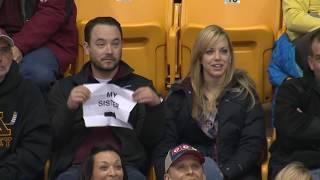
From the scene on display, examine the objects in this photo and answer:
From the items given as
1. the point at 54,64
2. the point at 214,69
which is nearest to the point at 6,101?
the point at 54,64

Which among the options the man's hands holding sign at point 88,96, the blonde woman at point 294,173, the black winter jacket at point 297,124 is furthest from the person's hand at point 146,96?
the blonde woman at point 294,173

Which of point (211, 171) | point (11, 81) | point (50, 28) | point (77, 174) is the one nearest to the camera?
point (211, 171)

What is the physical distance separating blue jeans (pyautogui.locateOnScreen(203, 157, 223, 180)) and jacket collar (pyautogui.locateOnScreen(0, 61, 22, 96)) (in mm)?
1061

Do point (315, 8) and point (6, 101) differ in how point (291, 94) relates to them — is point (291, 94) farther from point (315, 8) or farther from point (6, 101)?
point (6, 101)

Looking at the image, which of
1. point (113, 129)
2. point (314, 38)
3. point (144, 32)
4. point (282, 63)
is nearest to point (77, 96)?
point (113, 129)

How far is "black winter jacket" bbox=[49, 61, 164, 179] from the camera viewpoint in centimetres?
434

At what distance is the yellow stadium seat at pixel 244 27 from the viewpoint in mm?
5148

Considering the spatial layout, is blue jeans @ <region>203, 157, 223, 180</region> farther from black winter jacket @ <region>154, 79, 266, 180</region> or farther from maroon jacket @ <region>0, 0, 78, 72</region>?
maroon jacket @ <region>0, 0, 78, 72</region>

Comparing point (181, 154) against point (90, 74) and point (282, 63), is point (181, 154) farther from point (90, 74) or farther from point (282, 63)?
point (282, 63)

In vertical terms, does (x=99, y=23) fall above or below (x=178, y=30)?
above

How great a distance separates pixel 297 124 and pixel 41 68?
155 cm

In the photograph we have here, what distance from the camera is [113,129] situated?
14.6 feet

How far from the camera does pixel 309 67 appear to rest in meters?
4.33

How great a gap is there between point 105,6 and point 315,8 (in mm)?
1331
